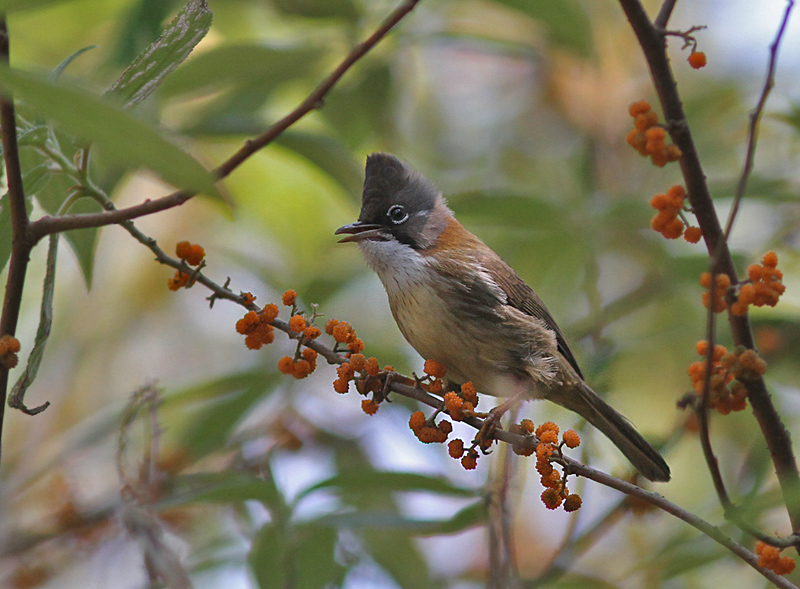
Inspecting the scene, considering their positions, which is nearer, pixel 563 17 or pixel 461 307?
pixel 461 307

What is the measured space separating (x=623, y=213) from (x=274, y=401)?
2064mm

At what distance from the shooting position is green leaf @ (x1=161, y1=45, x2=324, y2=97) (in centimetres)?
372

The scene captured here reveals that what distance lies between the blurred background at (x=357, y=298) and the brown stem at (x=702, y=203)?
0.26m

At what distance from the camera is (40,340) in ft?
6.55

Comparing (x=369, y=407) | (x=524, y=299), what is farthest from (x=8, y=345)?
(x=524, y=299)

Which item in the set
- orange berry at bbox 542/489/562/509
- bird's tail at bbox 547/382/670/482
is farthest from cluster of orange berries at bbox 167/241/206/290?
bird's tail at bbox 547/382/670/482

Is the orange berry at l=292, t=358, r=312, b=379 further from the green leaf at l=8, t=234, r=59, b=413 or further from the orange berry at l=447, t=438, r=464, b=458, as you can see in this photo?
the green leaf at l=8, t=234, r=59, b=413

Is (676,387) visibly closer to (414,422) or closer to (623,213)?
(623,213)

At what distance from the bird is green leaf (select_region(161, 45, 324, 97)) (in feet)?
2.48

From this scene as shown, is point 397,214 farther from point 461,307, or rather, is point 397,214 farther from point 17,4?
point 17,4

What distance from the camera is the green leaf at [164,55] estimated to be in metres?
1.87

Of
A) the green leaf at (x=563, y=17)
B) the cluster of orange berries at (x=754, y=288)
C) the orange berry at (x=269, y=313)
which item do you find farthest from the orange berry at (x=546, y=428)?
the green leaf at (x=563, y=17)

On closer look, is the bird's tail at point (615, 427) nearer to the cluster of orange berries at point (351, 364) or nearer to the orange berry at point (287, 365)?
the cluster of orange berries at point (351, 364)

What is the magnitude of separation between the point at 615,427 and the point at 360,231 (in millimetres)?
1481
